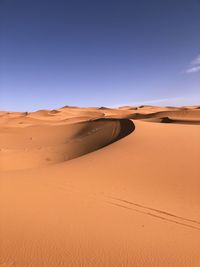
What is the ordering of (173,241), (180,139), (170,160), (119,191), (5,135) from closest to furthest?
(173,241)
(119,191)
(170,160)
(180,139)
(5,135)

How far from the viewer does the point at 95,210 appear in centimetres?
366

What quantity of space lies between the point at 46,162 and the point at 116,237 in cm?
598

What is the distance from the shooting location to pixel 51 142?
12688 mm

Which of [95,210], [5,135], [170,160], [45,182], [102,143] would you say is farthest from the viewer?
[5,135]

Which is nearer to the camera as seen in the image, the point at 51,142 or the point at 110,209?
the point at 110,209

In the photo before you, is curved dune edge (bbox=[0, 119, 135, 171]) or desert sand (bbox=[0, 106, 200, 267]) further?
curved dune edge (bbox=[0, 119, 135, 171])

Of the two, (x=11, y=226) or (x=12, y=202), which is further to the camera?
(x=12, y=202)

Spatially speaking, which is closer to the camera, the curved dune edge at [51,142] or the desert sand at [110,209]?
the desert sand at [110,209]

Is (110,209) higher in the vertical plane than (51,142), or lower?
higher

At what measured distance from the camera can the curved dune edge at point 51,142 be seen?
338 inches

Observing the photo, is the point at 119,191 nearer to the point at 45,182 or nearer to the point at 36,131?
the point at 45,182

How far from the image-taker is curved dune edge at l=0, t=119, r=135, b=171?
858 centimetres

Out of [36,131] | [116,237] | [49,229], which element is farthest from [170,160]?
[36,131]

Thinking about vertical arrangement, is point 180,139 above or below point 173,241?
above
